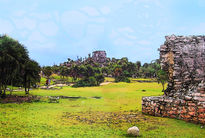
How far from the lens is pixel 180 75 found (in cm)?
1386

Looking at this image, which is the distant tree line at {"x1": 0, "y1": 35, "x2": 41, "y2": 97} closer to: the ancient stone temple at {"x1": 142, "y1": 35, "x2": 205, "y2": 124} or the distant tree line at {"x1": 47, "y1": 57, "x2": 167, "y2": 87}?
the ancient stone temple at {"x1": 142, "y1": 35, "x2": 205, "y2": 124}

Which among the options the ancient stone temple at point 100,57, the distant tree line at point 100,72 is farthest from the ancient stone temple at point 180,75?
the ancient stone temple at point 100,57

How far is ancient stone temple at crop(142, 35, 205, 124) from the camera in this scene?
41.2 ft

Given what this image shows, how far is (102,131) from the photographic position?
9750mm

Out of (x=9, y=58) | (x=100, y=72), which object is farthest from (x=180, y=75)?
(x=100, y=72)

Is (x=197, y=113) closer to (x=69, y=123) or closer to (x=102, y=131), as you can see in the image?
(x=102, y=131)

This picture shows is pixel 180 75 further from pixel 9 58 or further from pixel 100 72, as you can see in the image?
pixel 100 72

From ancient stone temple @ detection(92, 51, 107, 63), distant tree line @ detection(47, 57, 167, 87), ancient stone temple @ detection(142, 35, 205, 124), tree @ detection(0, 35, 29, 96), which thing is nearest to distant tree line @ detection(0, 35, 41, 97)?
tree @ detection(0, 35, 29, 96)

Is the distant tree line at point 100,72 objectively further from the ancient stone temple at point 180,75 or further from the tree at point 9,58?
the ancient stone temple at point 180,75

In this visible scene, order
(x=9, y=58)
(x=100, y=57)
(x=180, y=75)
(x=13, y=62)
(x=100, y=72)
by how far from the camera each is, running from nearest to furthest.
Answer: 1. (x=180, y=75)
2. (x=9, y=58)
3. (x=13, y=62)
4. (x=100, y=72)
5. (x=100, y=57)

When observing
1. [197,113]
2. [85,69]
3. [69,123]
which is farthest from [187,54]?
[85,69]

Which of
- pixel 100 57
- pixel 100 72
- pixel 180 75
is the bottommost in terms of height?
pixel 180 75

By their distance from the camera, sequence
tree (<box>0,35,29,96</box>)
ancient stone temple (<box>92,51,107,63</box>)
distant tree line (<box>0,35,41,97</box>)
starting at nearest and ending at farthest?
tree (<box>0,35,29,96</box>) → distant tree line (<box>0,35,41,97</box>) → ancient stone temple (<box>92,51,107,63</box>)

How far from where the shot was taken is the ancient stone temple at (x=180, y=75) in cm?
1257
